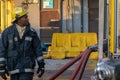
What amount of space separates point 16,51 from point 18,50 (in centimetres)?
4

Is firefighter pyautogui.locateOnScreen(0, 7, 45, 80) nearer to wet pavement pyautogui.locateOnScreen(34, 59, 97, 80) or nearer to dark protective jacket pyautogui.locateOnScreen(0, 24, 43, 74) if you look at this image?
dark protective jacket pyautogui.locateOnScreen(0, 24, 43, 74)

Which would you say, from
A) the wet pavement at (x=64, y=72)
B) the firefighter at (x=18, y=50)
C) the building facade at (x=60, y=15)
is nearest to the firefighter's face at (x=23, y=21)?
the firefighter at (x=18, y=50)

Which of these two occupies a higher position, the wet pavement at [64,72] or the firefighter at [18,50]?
the firefighter at [18,50]

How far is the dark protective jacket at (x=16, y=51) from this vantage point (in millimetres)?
7871

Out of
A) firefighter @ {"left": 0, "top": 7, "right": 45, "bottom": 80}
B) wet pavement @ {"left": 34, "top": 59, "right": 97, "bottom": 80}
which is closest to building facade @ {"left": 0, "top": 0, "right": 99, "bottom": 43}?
wet pavement @ {"left": 34, "top": 59, "right": 97, "bottom": 80}

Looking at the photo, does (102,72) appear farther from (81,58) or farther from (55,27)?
(55,27)

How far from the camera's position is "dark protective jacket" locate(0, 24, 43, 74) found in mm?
7871

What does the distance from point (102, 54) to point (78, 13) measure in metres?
15.7

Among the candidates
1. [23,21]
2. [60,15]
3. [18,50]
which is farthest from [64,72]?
[60,15]

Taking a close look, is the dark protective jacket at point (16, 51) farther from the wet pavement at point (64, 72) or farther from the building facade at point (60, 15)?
the building facade at point (60, 15)

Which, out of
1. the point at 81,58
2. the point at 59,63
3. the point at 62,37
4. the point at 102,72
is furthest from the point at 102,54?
the point at 62,37

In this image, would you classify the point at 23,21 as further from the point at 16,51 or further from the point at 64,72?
the point at 64,72

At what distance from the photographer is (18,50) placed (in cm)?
790

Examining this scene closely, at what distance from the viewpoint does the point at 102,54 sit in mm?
6664
